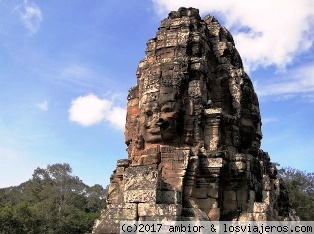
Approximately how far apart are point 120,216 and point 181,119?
3.21 metres

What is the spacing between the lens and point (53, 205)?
36469 millimetres

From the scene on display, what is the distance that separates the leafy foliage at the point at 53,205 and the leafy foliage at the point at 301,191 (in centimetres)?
1560

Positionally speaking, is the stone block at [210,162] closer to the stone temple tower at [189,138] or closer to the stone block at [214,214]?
the stone temple tower at [189,138]

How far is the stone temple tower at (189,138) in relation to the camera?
8.07 meters

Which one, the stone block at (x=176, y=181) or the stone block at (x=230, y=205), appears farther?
the stone block at (x=230, y=205)

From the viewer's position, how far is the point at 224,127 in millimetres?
10602

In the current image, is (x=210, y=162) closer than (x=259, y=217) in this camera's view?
No

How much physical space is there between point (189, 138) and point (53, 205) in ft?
95.1

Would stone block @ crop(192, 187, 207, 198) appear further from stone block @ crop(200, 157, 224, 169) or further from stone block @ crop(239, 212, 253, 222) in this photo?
stone block @ crop(239, 212, 253, 222)

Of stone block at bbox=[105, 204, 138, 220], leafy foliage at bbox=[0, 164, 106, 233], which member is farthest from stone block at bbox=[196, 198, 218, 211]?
leafy foliage at bbox=[0, 164, 106, 233]

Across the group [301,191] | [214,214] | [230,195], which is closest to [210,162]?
[230,195]

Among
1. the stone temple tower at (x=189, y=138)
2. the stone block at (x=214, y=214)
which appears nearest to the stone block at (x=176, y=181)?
the stone temple tower at (x=189, y=138)

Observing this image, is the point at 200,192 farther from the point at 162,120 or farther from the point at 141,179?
the point at 141,179

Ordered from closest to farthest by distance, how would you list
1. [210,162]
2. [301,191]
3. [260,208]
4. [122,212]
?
[122,212], [260,208], [210,162], [301,191]
